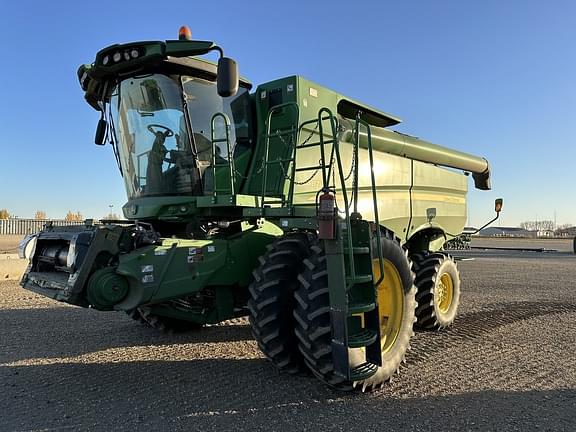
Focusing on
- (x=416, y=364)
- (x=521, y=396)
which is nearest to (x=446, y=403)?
(x=521, y=396)

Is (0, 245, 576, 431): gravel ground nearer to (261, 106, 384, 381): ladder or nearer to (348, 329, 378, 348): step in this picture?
(261, 106, 384, 381): ladder

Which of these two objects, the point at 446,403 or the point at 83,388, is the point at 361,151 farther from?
the point at 83,388

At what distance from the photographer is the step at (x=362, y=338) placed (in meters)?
3.71

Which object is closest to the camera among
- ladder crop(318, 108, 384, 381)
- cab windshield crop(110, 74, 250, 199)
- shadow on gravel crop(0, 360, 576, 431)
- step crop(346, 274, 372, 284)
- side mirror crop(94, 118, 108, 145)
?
shadow on gravel crop(0, 360, 576, 431)

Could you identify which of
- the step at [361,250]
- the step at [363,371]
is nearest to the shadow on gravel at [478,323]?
the step at [363,371]

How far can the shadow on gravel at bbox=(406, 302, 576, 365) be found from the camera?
219 inches

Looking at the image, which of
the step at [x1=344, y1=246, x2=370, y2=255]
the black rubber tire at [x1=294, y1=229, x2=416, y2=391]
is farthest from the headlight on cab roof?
the step at [x1=344, y1=246, x2=370, y2=255]

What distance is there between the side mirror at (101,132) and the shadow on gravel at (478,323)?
4.13 m

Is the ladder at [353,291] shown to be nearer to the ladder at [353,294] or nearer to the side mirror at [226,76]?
the ladder at [353,294]

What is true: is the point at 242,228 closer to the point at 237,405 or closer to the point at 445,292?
the point at 237,405

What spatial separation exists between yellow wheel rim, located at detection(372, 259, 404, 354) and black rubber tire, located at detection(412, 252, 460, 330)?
1.81 metres

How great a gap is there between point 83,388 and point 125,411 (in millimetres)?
758

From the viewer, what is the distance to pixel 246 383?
4.27 meters

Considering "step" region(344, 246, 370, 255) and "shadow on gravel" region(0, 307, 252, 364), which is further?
"shadow on gravel" region(0, 307, 252, 364)
